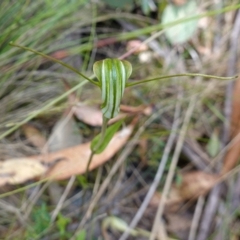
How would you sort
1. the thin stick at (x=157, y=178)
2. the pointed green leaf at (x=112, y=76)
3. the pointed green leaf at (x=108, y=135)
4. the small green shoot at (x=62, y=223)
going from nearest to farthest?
the pointed green leaf at (x=112, y=76)
the pointed green leaf at (x=108, y=135)
the small green shoot at (x=62, y=223)
the thin stick at (x=157, y=178)

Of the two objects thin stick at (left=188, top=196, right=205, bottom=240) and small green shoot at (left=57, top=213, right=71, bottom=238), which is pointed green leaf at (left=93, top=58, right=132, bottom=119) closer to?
small green shoot at (left=57, top=213, right=71, bottom=238)

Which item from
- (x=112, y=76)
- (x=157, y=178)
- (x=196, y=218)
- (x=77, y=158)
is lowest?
(x=196, y=218)

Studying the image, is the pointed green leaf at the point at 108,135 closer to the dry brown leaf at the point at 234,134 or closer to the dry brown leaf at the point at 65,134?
the dry brown leaf at the point at 65,134

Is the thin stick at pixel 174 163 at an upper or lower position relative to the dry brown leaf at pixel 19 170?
lower

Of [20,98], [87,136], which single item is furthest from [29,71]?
[87,136]

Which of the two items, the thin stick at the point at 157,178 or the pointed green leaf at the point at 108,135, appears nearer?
the pointed green leaf at the point at 108,135

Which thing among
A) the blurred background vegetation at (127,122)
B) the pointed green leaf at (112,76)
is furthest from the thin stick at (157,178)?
the pointed green leaf at (112,76)

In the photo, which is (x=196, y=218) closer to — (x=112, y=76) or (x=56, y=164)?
(x=56, y=164)

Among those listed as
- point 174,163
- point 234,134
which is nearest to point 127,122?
point 174,163
